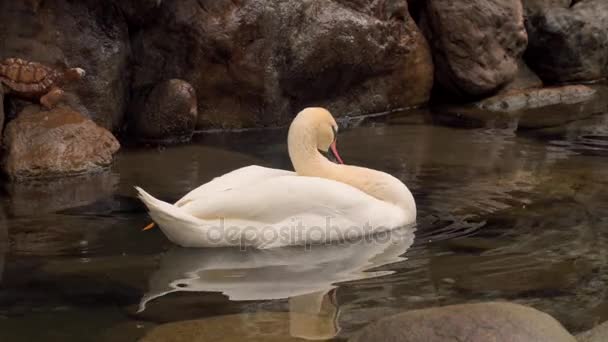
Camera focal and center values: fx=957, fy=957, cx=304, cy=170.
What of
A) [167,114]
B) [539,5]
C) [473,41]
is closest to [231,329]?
[167,114]

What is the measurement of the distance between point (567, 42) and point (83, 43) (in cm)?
603

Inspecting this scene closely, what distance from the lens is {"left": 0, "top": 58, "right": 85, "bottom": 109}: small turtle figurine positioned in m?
8.14

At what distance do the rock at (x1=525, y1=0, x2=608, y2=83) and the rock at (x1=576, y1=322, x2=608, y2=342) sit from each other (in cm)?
831

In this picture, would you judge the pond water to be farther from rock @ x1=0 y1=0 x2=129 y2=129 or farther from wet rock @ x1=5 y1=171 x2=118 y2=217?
rock @ x1=0 y1=0 x2=129 y2=129

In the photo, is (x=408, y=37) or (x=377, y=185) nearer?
(x=377, y=185)

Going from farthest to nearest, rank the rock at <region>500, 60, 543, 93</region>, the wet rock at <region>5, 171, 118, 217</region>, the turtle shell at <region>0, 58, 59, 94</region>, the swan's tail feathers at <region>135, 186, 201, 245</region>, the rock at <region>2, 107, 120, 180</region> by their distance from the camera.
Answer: the rock at <region>500, 60, 543, 93</region> → the turtle shell at <region>0, 58, 59, 94</region> → the rock at <region>2, 107, 120, 180</region> → the wet rock at <region>5, 171, 118, 217</region> → the swan's tail feathers at <region>135, 186, 201, 245</region>

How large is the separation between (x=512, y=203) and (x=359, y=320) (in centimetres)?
241

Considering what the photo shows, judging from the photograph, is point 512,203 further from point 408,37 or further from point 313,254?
point 408,37

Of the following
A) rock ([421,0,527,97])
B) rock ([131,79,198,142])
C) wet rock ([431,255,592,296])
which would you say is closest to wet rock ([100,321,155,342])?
wet rock ([431,255,592,296])

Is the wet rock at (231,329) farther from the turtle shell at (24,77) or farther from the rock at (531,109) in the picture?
the rock at (531,109)

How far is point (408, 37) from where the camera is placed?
10617 millimetres

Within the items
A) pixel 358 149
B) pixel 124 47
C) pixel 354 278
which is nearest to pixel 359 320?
pixel 354 278

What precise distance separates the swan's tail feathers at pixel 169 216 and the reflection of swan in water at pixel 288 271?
6.1 inches
